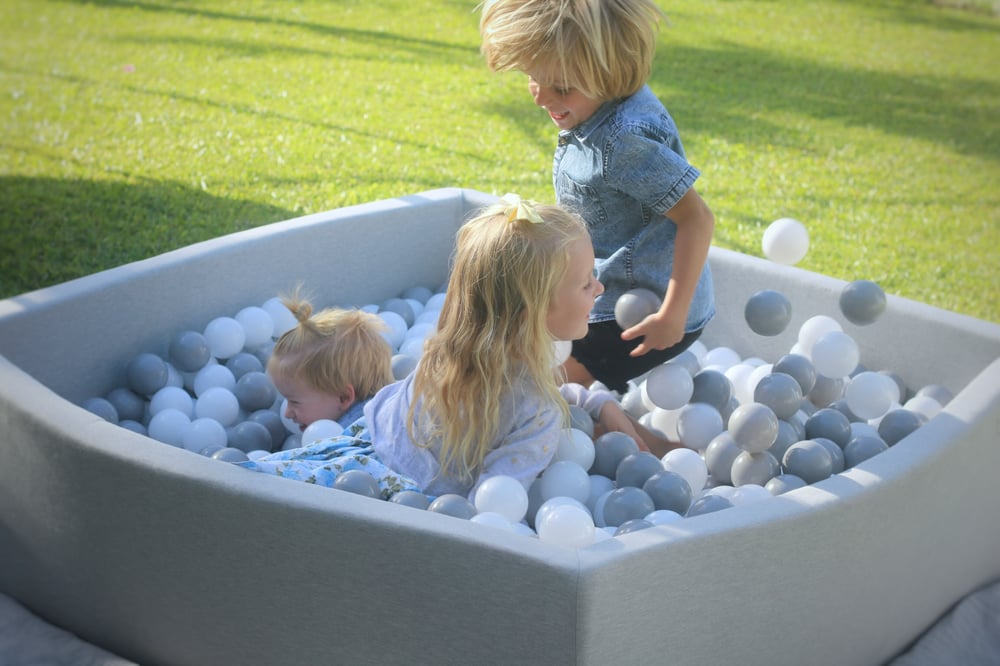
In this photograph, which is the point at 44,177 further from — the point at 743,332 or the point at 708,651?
the point at 708,651

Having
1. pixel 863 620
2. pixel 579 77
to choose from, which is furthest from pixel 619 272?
pixel 863 620

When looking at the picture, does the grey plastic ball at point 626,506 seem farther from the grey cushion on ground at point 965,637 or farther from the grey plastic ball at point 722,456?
the grey cushion on ground at point 965,637

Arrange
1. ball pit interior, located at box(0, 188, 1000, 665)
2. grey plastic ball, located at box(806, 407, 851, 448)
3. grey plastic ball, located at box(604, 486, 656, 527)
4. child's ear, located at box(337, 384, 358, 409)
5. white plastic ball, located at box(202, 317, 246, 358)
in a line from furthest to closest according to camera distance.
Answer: white plastic ball, located at box(202, 317, 246, 358) → child's ear, located at box(337, 384, 358, 409) → grey plastic ball, located at box(806, 407, 851, 448) → grey plastic ball, located at box(604, 486, 656, 527) → ball pit interior, located at box(0, 188, 1000, 665)

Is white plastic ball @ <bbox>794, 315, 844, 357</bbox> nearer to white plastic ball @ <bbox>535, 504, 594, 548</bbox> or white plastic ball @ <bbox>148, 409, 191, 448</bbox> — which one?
white plastic ball @ <bbox>535, 504, 594, 548</bbox>

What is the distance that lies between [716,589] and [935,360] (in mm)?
1259

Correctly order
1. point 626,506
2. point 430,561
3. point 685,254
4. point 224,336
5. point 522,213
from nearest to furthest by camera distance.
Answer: point 430,561 < point 522,213 < point 626,506 < point 685,254 < point 224,336

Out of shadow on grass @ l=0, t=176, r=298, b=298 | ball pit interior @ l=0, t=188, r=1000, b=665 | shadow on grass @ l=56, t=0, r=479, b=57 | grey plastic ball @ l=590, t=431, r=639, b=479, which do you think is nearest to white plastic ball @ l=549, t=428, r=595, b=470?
grey plastic ball @ l=590, t=431, r=639, b=479

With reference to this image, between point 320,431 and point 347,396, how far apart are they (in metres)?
0.17

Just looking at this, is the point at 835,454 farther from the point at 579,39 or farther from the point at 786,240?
the point at 579,39

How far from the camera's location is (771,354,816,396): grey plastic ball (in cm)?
262

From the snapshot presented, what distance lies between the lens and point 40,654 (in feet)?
6.66

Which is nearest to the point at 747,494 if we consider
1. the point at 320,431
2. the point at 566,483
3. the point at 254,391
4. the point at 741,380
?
the point at 566,483

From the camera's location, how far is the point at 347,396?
261 centimetres

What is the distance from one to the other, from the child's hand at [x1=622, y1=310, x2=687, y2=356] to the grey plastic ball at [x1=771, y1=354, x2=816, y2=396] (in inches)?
11.9
